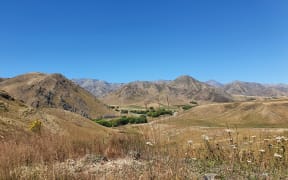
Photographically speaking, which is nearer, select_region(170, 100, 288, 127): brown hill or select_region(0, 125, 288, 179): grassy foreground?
select_region(0, 125, 288, 179): grassy foreground

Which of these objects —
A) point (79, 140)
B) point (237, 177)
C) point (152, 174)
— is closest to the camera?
point (152, 174)

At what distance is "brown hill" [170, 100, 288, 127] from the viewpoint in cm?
11494

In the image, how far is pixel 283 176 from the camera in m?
6.44

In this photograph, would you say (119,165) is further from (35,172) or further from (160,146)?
(35,172)

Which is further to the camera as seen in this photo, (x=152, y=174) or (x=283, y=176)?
(x=283, y=176)

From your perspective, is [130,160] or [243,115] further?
[243,115]

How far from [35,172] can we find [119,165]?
7.29ft

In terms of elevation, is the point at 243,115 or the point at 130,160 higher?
the point at 130,160

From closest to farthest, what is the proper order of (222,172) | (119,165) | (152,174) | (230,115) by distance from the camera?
1. (152,174)
2. (222,172)
3. (119,165)
4. (230,115)

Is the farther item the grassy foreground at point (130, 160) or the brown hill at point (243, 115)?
the brown hill at point (243, 115)

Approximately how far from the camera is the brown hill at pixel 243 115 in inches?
4525

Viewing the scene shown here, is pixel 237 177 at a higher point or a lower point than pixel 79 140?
lower

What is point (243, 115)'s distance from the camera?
132125 mm

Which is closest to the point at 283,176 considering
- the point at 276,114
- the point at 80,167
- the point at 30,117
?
the point at 80,167
